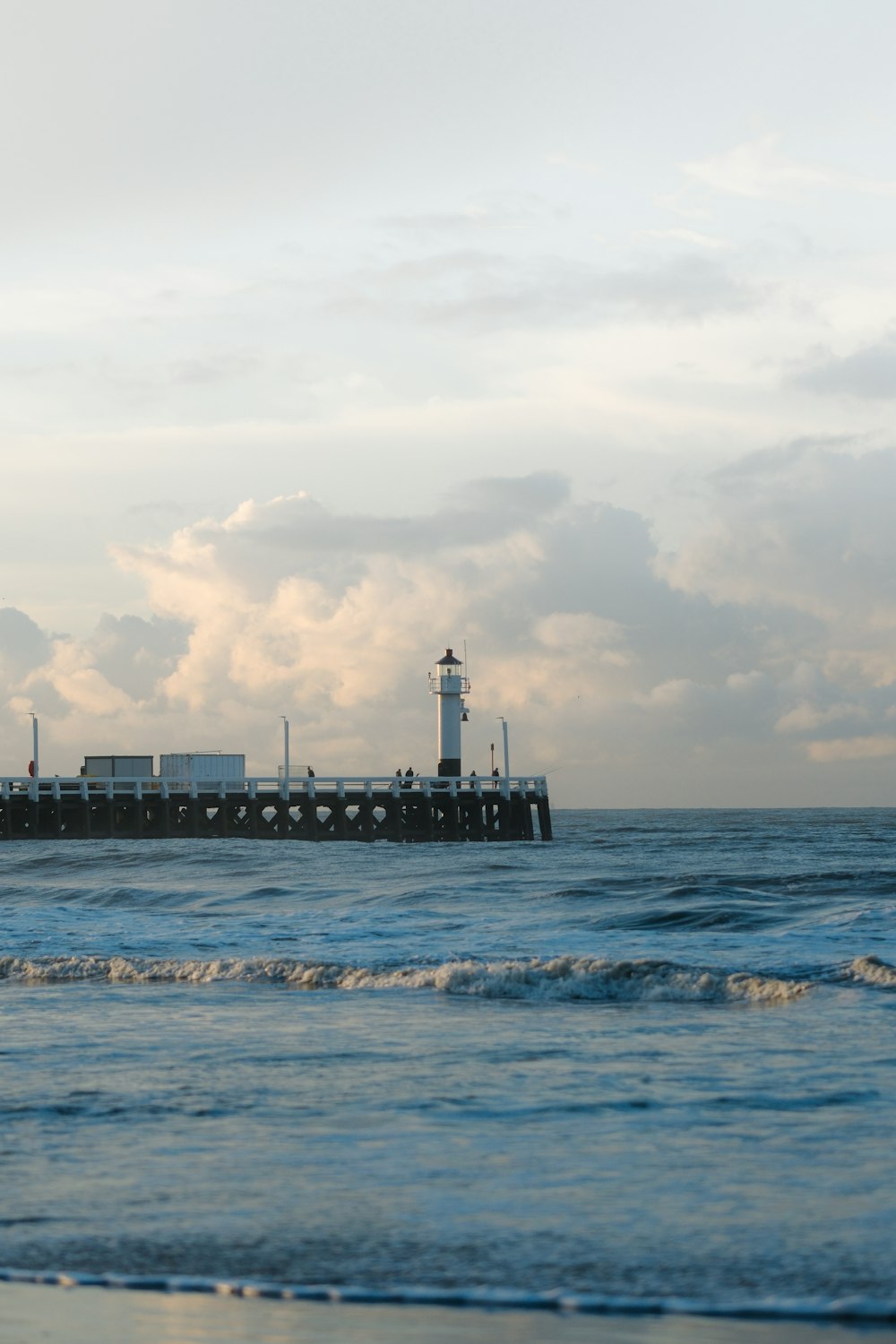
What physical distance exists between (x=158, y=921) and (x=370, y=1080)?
43.2ft

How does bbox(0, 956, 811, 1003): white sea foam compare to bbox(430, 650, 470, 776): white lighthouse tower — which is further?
bbox(430, 650, 470, 776): white lighthouse tower

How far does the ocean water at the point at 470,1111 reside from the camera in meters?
5.15

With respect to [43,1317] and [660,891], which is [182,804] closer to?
[660,891]

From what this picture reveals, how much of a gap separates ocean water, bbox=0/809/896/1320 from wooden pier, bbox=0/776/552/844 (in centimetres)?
2887

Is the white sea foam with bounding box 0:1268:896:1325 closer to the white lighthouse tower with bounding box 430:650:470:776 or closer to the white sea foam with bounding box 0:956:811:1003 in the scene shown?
the white sea foam with bounding box 0:956:811:1003

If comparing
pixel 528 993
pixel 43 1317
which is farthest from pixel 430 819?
pixel 43 1317

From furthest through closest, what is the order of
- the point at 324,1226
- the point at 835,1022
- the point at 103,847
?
the point at 103,847 → the point at 835,1022 → the point at 324,1226

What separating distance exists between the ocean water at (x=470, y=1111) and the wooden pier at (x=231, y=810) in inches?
1137

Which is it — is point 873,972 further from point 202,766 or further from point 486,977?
point 202,766

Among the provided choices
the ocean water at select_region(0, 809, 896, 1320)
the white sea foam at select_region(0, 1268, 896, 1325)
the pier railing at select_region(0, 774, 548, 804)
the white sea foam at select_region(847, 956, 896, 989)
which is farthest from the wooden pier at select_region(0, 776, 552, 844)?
the white sea foam at select_region(0, 1268, 896, 1325)

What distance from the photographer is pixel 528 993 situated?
12.8 m

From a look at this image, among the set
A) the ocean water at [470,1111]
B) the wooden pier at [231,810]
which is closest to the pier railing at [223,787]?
the wooden pier at [231,810]

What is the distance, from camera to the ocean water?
515cm

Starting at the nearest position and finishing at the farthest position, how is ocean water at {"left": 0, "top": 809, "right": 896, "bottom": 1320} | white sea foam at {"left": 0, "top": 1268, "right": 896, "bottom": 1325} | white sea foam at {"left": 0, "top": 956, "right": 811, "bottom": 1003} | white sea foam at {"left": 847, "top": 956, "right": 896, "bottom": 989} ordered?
white sea foam at {"left": 0, "top": 1268, "right": 896, "bottom": 1325}
ocean water at {"left": 0, "top": 809, "right": 896, "bottom": 1320}
white sea foam at {"left": 0, "top": 956, "right": 811, "bottom": 1003}
white sea foam at {"left": 847, "top": 956, "right": 896, "bottom": 989}
